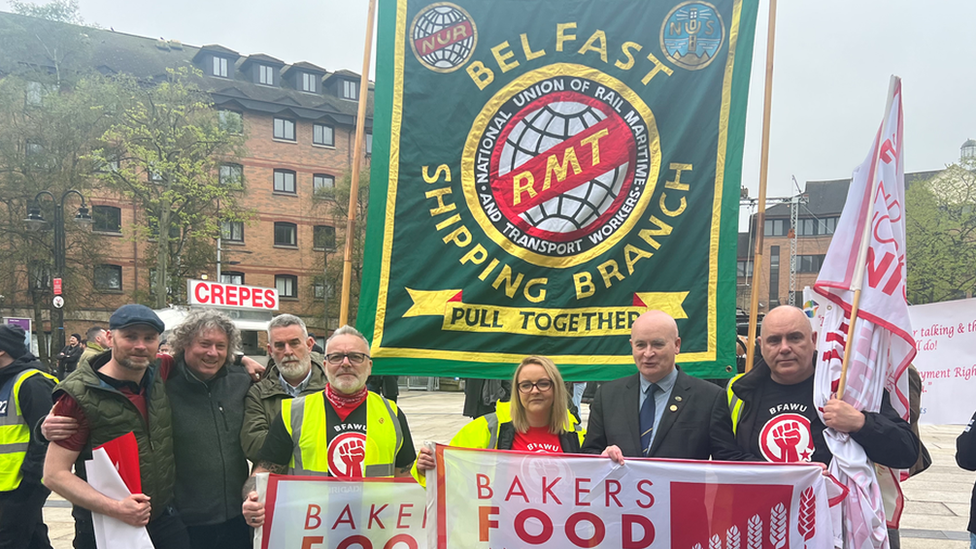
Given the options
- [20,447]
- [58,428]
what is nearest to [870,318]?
[58,428]

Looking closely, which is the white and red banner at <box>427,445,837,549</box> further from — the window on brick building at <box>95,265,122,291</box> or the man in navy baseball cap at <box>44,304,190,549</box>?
the window on brick building at <box>95,265,122,291</box>

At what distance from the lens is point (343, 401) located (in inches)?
135

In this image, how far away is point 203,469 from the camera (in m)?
3.35

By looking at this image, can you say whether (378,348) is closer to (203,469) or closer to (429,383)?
(203,469)

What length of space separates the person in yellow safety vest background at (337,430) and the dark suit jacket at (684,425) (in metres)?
1.09

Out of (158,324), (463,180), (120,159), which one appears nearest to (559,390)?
(463,180)

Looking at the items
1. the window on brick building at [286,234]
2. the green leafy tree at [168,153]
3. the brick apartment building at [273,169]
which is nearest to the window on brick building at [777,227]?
the brick apartment building at [273,169]

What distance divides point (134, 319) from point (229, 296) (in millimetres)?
21600

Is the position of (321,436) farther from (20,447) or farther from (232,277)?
(232,277)

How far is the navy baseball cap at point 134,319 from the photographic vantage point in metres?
3.04

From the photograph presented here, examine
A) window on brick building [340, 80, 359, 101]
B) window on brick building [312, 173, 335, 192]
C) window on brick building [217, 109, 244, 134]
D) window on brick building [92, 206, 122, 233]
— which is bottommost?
window on brick building [92, 206, 122, 233]

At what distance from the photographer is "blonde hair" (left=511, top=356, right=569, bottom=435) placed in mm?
3414

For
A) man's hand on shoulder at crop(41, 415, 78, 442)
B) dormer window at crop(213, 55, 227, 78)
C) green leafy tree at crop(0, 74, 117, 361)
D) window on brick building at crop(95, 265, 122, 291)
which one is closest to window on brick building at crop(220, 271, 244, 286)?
window on brick building at crop(95, 265, 122, 291)

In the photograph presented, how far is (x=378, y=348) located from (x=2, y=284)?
31797 millimetres
